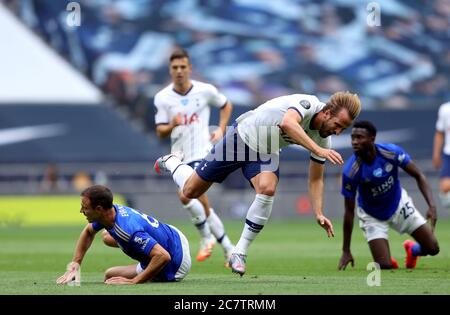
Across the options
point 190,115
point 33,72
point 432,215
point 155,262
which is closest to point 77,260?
point 155,262

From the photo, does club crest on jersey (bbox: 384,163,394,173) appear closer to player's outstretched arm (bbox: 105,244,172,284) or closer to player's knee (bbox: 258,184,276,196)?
player's knee (bbox: 258,184,276,196)

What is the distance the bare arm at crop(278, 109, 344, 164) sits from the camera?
8789 mm

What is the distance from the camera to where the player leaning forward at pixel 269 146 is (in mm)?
9055

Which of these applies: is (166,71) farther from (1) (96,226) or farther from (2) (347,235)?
(1) (96,226)

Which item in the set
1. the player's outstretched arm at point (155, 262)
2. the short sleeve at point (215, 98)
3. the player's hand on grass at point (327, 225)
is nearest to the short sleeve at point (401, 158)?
the player's hand on grass at point (327, 225)

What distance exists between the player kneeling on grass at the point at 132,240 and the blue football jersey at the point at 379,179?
9.57 ft

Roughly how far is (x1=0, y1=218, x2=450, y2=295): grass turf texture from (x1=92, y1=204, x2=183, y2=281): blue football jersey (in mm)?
215

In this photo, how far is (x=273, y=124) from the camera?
970 cm

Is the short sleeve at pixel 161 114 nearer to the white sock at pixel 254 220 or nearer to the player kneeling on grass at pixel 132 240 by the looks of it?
the white sock at pixel 254 220

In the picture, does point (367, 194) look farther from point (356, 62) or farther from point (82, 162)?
point (356, 62)

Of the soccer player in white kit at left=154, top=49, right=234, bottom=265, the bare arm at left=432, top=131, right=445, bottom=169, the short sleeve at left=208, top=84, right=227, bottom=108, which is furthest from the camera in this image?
the bare arm at left=432, top=131, right=445, bottom=169

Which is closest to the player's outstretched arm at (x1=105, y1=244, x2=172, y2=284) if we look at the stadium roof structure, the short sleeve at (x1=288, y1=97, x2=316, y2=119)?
the short sleeve at (x1=288, y1=97, x2=316, y2=119)

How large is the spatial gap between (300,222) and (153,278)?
16671 mm

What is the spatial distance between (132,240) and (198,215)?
4375 millimetres
